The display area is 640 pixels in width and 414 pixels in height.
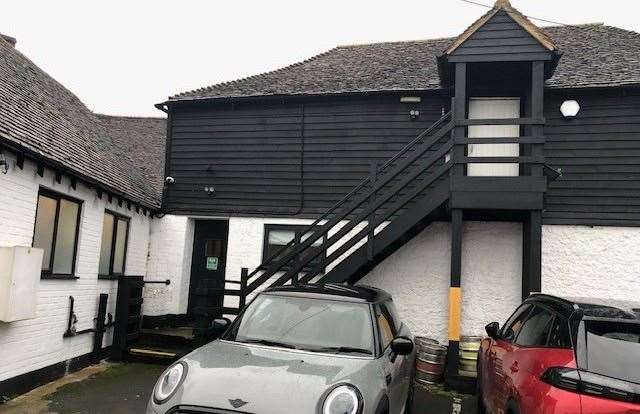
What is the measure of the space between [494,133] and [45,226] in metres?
8.11

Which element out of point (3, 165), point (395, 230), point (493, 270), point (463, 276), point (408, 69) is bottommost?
point (463, 276)

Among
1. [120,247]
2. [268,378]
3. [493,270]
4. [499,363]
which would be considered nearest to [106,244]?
[120,247]

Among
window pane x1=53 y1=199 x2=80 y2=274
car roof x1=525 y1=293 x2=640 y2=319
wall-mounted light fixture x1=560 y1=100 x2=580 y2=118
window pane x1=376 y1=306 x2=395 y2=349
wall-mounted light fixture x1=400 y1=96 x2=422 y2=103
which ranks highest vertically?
wall-mounted light fixture x1=400 y1=96 x2=422 y2=103

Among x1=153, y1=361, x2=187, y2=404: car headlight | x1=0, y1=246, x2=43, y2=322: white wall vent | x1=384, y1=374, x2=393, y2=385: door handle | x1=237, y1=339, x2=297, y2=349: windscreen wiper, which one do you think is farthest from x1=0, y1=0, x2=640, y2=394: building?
x1=384, y1=374, x2=393, y2=385: door handle

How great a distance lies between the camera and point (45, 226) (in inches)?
280

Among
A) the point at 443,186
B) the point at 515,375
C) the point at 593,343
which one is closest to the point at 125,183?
the point at 443,186

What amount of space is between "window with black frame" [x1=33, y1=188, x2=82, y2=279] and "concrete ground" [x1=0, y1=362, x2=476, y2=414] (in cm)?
159

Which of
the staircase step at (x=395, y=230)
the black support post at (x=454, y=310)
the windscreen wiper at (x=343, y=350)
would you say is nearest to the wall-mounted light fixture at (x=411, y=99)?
the staircase step at (x=395, y=230)

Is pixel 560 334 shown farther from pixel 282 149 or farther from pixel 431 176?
pixel 282 149

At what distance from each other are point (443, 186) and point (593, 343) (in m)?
5.00

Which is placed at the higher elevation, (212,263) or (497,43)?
(497,43)

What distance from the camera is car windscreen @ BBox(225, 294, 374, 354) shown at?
4117 mm

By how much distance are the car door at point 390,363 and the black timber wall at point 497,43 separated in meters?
5.31

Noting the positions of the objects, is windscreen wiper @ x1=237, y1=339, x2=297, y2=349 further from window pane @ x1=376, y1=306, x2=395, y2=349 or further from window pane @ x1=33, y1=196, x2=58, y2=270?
window pane @ x1=33, y1=196, x2=58, y2=270
